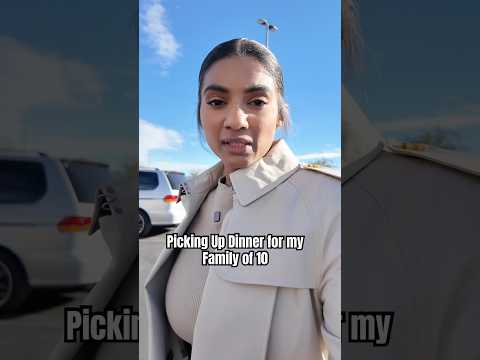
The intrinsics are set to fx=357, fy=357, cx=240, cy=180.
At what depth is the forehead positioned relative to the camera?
1266 mm

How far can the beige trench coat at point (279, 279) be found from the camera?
1.29 m

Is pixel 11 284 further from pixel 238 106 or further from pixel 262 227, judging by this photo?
pixel 238 106

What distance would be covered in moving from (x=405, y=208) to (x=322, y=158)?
363 mm

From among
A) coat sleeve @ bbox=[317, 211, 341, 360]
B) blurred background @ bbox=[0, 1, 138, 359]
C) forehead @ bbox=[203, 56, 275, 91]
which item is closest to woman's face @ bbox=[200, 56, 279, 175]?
forehead @ bbox=[203, 56, 275, 91]

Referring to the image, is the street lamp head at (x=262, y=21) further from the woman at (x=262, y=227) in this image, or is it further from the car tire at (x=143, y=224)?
the car tire at (x=143, y=224)

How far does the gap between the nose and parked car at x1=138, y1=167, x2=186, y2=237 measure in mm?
268

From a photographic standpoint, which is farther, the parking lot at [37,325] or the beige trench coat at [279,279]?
the parking lot at [37,325]

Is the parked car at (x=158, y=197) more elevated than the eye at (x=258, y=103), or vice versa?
the eye at (x=258, y=103)

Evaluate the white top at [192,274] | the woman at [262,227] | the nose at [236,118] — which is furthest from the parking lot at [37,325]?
the nose at [236,118]

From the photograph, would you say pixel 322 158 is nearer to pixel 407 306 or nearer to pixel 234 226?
pixel 234 226

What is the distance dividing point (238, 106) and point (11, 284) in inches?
44.6

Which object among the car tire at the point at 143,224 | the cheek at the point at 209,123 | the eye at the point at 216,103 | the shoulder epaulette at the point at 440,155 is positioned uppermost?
the eye at the point at 216,103

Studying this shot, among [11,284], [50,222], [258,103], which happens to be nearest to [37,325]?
[11,284]

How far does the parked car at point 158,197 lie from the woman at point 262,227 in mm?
75
